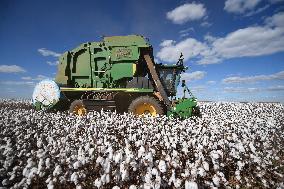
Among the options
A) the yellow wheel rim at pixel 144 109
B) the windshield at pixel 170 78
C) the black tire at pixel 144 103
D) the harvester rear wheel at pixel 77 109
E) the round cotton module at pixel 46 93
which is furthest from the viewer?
the round cotton module at pixel 46 93

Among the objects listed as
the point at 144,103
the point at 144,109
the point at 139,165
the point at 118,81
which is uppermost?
the point at 118,81

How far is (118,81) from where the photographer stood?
14.2 m

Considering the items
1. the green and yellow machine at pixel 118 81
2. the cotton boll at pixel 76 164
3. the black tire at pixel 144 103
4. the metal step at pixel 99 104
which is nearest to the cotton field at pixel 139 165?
the cotton boll at pixel 76 164

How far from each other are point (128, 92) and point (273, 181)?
330 inches

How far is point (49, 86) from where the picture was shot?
14.9 m

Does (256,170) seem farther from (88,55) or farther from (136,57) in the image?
(88,55)

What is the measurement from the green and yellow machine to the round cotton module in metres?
0.05

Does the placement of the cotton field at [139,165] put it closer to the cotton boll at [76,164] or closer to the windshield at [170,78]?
the cotton boll at [76,164]

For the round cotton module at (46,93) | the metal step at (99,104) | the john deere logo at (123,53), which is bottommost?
the metal step at (99,104)

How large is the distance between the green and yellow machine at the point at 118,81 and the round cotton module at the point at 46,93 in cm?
5

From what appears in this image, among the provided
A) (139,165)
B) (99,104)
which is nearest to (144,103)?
(99,104)

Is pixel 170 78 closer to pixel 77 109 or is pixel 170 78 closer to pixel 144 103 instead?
pixel 144 103

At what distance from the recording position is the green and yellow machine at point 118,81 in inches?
497

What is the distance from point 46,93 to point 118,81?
4076 mm
